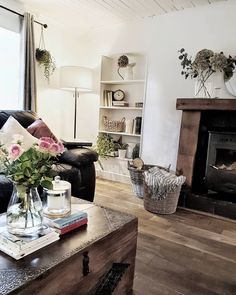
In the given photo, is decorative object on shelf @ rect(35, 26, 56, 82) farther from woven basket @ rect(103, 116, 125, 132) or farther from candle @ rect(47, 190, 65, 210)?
candle @ rect(47, 190, 65, 210)

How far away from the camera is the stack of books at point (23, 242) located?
938 mm

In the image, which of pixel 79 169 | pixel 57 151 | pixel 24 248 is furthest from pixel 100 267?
pixel 79 169

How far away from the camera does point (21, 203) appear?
105cm

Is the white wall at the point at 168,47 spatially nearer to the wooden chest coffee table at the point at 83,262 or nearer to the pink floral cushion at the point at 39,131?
the pink floral cushion at the point at 39,131

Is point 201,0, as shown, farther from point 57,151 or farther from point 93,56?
point 57,151

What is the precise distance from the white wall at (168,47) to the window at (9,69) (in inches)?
51.9

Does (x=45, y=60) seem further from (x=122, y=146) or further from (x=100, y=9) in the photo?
(x=122, y=146)

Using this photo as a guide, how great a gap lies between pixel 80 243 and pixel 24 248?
0.74 feet

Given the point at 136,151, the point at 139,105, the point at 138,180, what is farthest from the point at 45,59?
the point at 138,180

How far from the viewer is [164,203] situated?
2.59 metres

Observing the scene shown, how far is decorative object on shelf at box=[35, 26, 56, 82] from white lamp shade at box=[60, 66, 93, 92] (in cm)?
22

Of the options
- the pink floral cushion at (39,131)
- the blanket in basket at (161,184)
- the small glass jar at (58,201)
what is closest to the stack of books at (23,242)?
the small glass jar at (58,201)

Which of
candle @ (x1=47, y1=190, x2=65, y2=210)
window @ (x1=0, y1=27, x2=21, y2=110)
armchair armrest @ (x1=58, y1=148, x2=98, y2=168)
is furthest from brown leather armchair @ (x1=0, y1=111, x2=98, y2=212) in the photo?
candle @ (x1=47, y1=190, x2=65, y2=210)

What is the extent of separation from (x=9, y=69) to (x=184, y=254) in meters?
2.93
